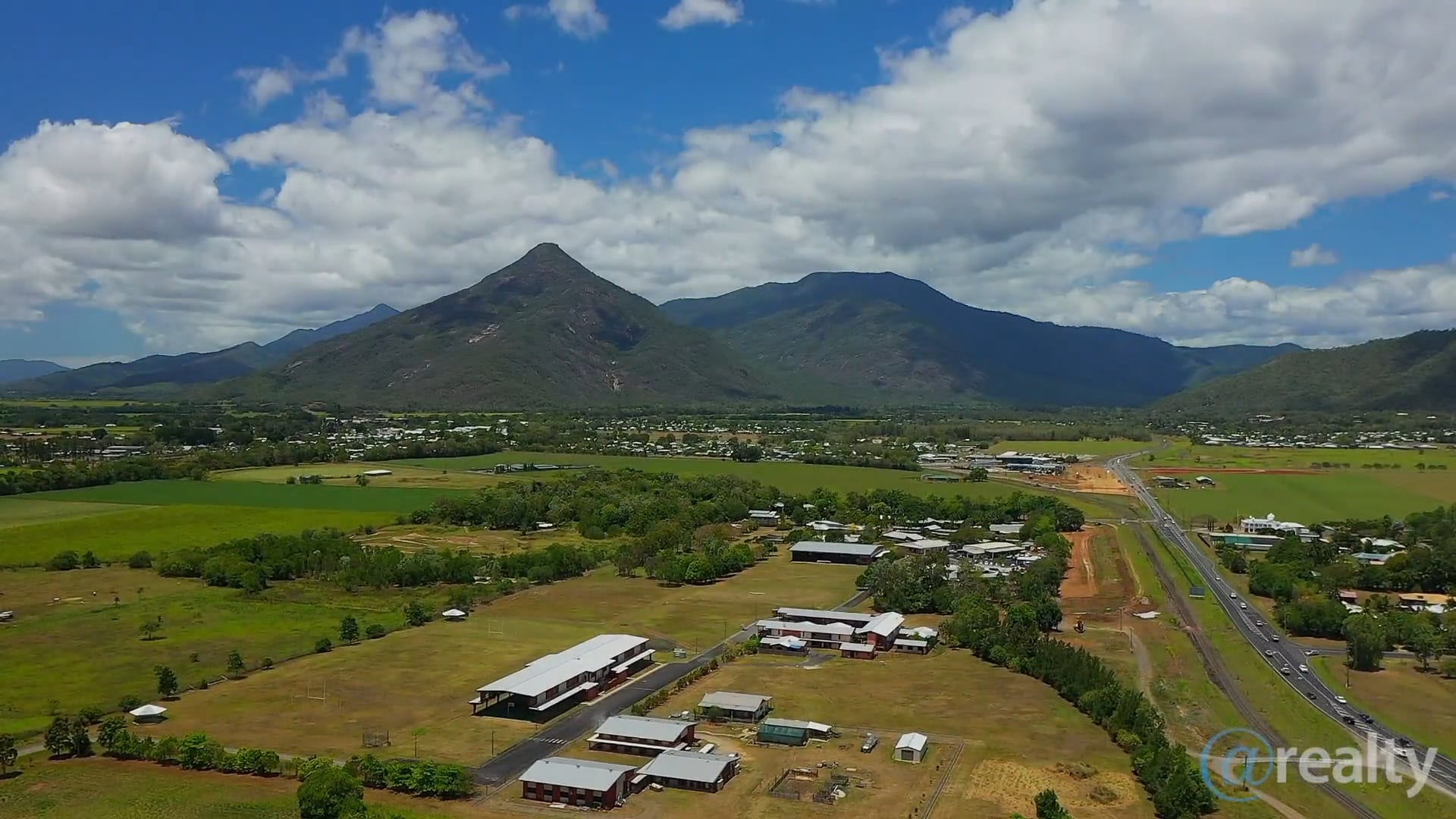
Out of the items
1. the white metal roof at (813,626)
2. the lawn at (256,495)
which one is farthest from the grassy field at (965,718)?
the lawn at (256,495)

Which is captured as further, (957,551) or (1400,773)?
(957,551)

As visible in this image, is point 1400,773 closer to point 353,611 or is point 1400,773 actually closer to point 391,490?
point 353,611

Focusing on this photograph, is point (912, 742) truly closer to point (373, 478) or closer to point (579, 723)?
point (579, 723)

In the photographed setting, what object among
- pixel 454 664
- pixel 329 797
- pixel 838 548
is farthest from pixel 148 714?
pixel 838 548

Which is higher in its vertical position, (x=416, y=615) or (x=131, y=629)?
(x=416, y=615)

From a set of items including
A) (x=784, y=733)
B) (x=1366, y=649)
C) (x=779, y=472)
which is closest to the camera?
(x=784, y=733)

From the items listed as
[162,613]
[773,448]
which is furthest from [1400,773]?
[773,448]

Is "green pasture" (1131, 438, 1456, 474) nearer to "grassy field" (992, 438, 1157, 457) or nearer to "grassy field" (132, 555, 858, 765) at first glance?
"grassy field" (992, 438, 1157, 457)
